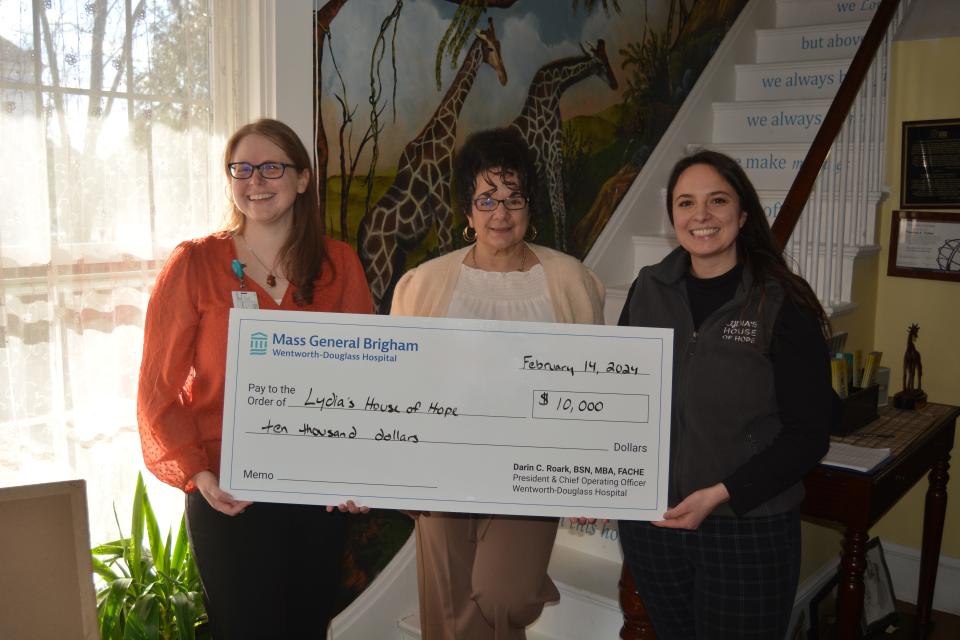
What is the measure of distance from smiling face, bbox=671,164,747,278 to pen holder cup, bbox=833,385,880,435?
122 centimetres

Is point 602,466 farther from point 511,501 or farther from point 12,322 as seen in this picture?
point 12,322

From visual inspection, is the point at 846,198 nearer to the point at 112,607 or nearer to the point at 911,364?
the point at 911,364

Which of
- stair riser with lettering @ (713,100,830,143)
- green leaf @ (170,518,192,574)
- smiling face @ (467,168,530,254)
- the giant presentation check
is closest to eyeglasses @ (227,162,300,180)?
the giant presentation check

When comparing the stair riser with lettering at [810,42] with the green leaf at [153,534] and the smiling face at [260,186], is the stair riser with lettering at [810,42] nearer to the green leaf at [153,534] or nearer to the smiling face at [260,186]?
the smiling face at [260,186]

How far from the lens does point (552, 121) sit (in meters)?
3.27

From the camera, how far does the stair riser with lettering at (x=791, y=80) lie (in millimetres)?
3729

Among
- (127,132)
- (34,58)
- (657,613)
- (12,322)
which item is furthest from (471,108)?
(657,613)

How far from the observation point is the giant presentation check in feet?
5.22

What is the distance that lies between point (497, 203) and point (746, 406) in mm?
638

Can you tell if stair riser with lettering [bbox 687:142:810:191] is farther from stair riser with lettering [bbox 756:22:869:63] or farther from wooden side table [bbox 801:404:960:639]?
wooden side table [bbox 801:404:960:639]

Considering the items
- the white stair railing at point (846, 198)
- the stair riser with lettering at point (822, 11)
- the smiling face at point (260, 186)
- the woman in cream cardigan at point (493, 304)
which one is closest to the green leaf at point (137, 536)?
the woman in cream cardigan at point (493, 304)

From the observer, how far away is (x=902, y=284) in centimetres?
346

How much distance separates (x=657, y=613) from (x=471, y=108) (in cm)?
182

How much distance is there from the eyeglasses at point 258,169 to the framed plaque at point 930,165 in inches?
108
